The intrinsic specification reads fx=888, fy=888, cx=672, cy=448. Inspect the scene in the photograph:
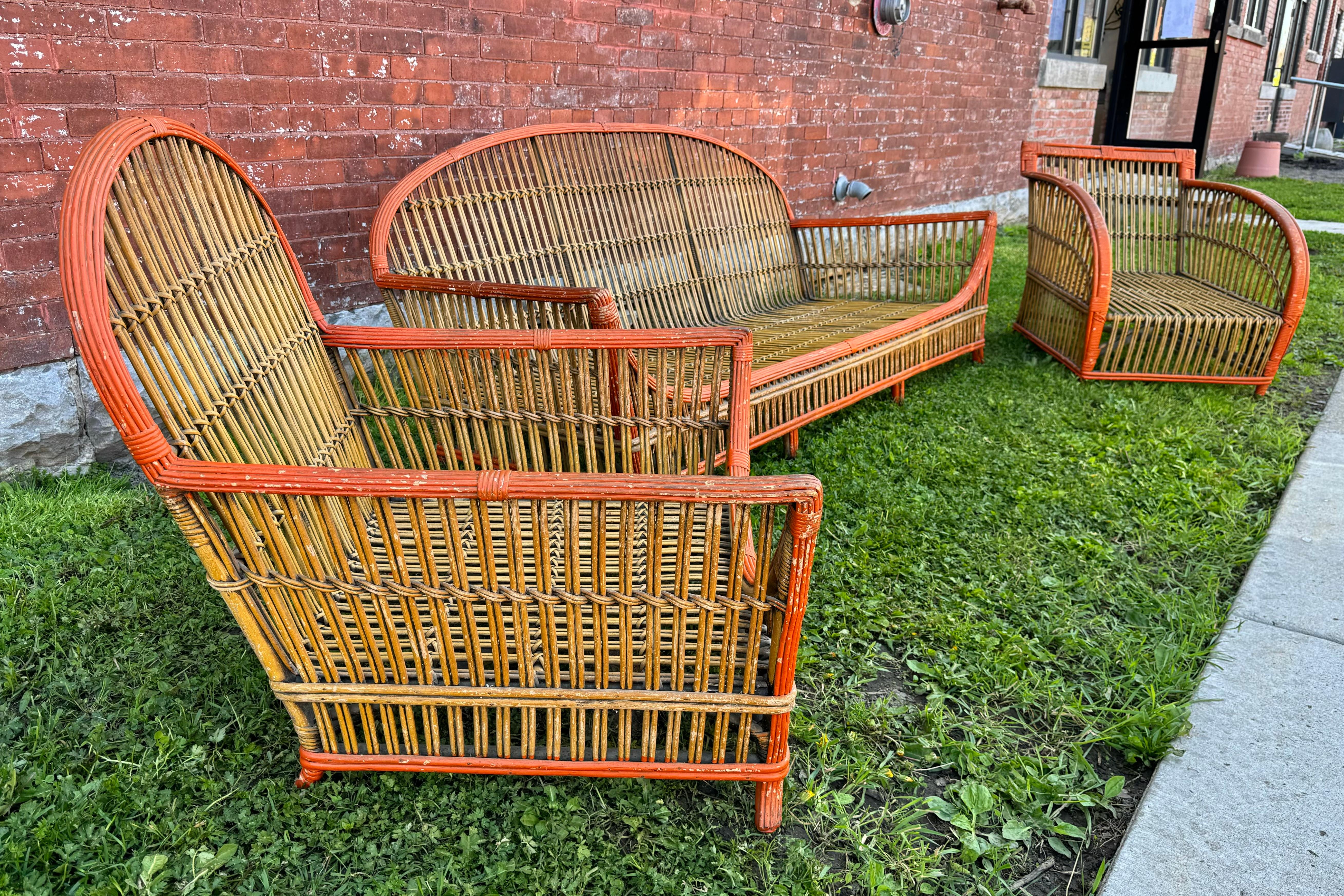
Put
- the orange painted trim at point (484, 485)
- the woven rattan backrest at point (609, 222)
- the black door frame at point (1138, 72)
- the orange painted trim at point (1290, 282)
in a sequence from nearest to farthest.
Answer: the orange painted trim at point (484, 485) < the woven rattan backrest at point (609, 222) < the orange painted trim at point (1290, 282) < the black door frame at point (1138, 72)

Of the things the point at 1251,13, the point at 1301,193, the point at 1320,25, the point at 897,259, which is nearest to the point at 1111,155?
the point at 897,259

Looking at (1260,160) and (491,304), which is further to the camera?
(1260,160)

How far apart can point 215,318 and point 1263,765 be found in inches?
81.2

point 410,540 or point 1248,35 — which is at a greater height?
point 1248,35

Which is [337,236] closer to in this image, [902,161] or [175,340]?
[175,340]

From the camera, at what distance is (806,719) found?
5.82 ft

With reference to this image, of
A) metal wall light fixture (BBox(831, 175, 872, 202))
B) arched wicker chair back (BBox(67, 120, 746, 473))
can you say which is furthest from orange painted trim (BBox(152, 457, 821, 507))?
metal wall light fixture (BBox(831, 175, 872, 202))

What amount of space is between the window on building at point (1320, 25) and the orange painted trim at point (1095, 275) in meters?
16.3

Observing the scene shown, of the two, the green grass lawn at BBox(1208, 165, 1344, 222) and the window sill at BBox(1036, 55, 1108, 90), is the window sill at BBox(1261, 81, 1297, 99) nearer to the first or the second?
the green grass lawn at BBox(1208, 165, 1344, 222)

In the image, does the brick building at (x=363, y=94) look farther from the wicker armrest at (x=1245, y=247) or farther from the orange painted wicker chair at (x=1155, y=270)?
the wicker armrest at (x=1245, y=247)

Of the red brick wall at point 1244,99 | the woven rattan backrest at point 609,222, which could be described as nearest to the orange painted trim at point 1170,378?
the woven rattan backrest at point 609,222

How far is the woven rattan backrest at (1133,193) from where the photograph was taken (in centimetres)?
416

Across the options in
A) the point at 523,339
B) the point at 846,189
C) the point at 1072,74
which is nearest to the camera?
the point at 523,339

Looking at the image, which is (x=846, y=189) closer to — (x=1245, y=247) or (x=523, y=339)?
(x=1245, y=247)
